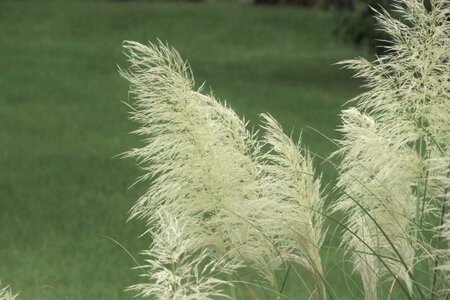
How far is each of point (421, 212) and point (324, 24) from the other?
63.9 ft

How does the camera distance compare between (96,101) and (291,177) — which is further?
(96,101)

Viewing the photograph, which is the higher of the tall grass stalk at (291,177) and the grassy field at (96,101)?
the tall grass stalk at (291,177)

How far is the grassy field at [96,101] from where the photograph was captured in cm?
741

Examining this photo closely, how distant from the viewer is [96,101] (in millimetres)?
14031

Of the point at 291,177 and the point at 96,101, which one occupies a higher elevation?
the point at 291,177

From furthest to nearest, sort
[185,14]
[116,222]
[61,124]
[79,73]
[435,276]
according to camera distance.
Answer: [185,14] < [79,73] < [61,124] < [116,222] < [435,276]

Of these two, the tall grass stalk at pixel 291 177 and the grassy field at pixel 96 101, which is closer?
the tall grass stalk at pixel 291 177

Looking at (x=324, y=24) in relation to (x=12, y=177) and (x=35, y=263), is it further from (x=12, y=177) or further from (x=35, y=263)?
(x=35, y=263)

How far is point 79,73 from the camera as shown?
53.2 ft

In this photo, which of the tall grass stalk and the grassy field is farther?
the grassy field

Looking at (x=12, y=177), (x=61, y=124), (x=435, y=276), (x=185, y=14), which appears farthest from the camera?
(x=185, y=14)

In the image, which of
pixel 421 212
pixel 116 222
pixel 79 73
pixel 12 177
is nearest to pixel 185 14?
pixel 79 73

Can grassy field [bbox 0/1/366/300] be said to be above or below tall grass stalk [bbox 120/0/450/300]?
below

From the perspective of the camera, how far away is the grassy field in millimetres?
7414
